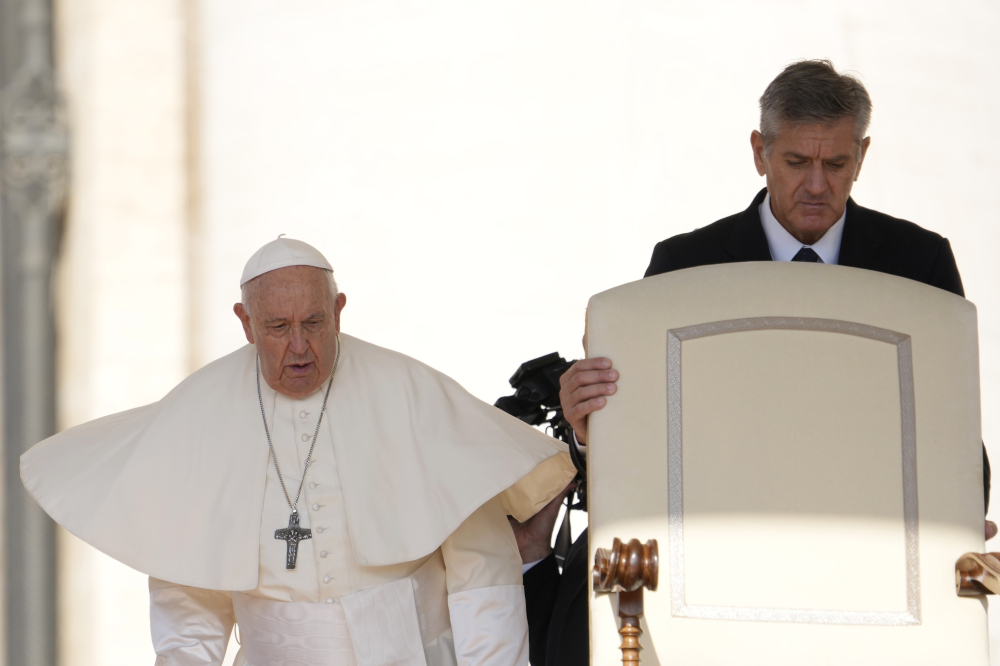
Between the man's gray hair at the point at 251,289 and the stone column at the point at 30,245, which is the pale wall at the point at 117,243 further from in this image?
the man's gray hair at the point at 251,289

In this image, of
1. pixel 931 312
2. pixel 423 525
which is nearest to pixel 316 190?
pixel 423 525

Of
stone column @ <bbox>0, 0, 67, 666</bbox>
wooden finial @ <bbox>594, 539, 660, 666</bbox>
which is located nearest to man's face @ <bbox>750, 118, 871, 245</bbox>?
wooden finial @ <bbox>594, 539, 660, 666</bbox>

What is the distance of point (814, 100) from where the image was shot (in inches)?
104

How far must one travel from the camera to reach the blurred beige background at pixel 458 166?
16.2ft

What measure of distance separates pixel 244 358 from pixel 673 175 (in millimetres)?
2628

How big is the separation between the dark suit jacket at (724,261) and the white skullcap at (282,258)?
2.91ft

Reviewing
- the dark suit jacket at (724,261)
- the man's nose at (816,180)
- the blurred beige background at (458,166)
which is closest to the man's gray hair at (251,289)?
the dark suit jacket at (724,261)

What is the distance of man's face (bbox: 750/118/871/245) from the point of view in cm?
264

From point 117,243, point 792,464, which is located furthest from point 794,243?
point 117,243

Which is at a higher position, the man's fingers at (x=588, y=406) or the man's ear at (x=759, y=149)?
the man's ear at (x=759, y=149)

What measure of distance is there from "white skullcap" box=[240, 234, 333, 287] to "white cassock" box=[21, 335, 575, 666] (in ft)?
1.05

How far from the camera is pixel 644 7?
502 centimetres

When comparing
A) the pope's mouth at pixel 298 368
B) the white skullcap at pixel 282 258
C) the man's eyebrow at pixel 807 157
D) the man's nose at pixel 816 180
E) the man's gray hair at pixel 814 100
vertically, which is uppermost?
the man's gray hair at pixel 814 100

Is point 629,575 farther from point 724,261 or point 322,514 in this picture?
point 724,261
